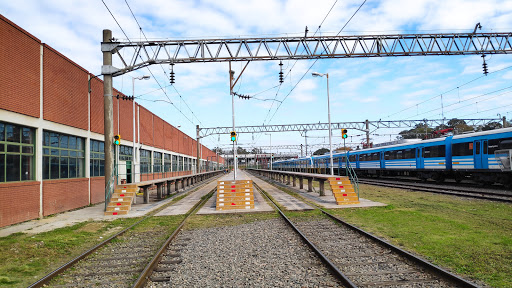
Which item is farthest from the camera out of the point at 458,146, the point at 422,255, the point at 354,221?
Answer: the point at 458,146

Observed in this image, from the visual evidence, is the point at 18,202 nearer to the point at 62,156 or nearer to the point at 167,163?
the point at 62,156

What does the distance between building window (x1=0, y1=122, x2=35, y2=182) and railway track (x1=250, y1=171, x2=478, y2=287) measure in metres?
9.64

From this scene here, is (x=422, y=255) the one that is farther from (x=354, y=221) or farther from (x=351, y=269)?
(x=354, y=221)

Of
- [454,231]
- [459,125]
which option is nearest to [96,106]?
[454,231]

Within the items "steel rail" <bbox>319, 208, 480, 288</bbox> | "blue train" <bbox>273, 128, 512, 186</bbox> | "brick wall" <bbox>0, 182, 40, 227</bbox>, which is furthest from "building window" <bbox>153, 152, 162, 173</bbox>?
"steel rail" <bbox>319, 208, 480, 288</bbox>

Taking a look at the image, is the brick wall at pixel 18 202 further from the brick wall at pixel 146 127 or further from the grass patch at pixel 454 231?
the brick wall at pixel 146 127

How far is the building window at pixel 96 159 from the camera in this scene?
18606 mm

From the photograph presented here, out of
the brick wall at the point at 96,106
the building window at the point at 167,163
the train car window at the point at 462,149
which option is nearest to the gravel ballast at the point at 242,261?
the brick wall at the point at 96,106

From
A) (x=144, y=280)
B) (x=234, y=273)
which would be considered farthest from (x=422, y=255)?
(x=144, y=280)

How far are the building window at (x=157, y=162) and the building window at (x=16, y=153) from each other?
19579 millimetres

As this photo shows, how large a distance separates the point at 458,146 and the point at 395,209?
11902 millimetres

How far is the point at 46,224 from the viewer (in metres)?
11.8

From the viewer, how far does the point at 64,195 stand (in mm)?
15086

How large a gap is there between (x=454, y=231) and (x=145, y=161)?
25.7 meters
